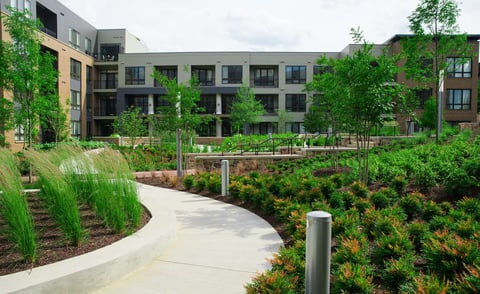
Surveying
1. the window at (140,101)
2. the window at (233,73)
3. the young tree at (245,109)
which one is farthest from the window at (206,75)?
the window at (140,101)

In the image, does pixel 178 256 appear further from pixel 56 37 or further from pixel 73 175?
pixel 56 37

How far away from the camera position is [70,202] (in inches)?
Result: 182

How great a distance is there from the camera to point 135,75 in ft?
143

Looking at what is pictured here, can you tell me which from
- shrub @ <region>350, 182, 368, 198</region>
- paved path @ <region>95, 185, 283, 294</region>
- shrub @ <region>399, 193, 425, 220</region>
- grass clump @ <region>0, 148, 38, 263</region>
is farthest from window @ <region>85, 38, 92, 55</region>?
shrub @ <region>399, 193, 425, 220</region>

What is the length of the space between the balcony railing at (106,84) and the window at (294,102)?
21837 millimetres

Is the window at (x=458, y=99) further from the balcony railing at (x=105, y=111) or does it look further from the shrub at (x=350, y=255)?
the shrub at (x=350, y=255)

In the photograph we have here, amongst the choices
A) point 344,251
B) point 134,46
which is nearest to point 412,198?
point 344,251

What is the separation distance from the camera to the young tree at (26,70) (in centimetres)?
1398

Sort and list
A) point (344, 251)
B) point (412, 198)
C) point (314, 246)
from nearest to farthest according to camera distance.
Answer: point (314, 246), point (344, 251), point (412, 198)

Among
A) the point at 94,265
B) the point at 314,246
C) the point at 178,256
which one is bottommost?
the point at 178,256

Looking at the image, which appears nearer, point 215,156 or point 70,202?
point 70,202

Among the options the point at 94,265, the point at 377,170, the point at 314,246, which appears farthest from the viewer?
the point at 377,170

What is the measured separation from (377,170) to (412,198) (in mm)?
3532

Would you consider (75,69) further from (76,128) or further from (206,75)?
(206,75)
